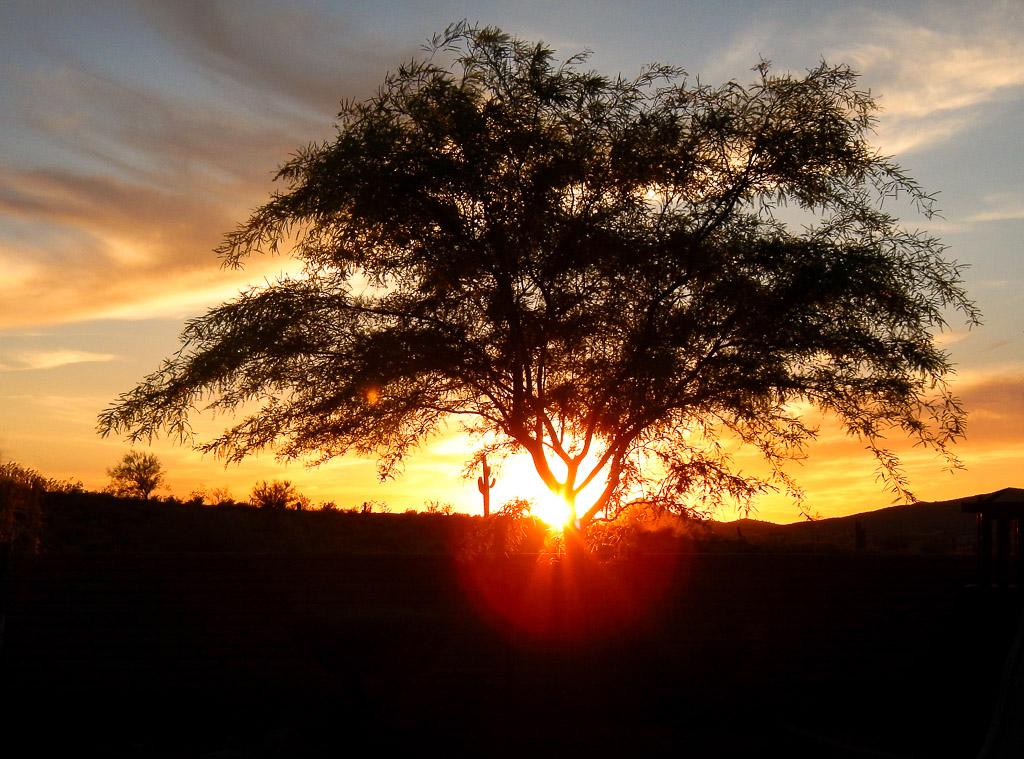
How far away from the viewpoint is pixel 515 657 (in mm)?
12016

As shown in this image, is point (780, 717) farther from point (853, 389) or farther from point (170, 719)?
point (170, 719)

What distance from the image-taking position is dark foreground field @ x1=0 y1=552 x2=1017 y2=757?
414 inches

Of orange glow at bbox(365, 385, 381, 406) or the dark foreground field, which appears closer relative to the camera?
the dark foreground field

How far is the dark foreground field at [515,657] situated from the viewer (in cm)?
1052

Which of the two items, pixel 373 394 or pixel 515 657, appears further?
pixel 515 657

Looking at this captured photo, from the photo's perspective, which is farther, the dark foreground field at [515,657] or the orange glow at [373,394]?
the orange glow at [373,394]

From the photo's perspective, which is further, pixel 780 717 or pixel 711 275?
pixel 780 717

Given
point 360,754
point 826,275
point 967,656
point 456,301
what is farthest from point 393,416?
point 967,656

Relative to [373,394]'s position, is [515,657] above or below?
below

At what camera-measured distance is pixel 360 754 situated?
985 cm

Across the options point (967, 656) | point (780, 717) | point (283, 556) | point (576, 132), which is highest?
point (576, 132)

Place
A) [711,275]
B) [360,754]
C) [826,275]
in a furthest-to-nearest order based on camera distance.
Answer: [711,275] → [826,275] → [360,754]

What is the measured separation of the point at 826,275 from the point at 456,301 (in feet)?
14.0

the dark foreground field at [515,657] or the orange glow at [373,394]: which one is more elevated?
the orange glow at [373,394]
